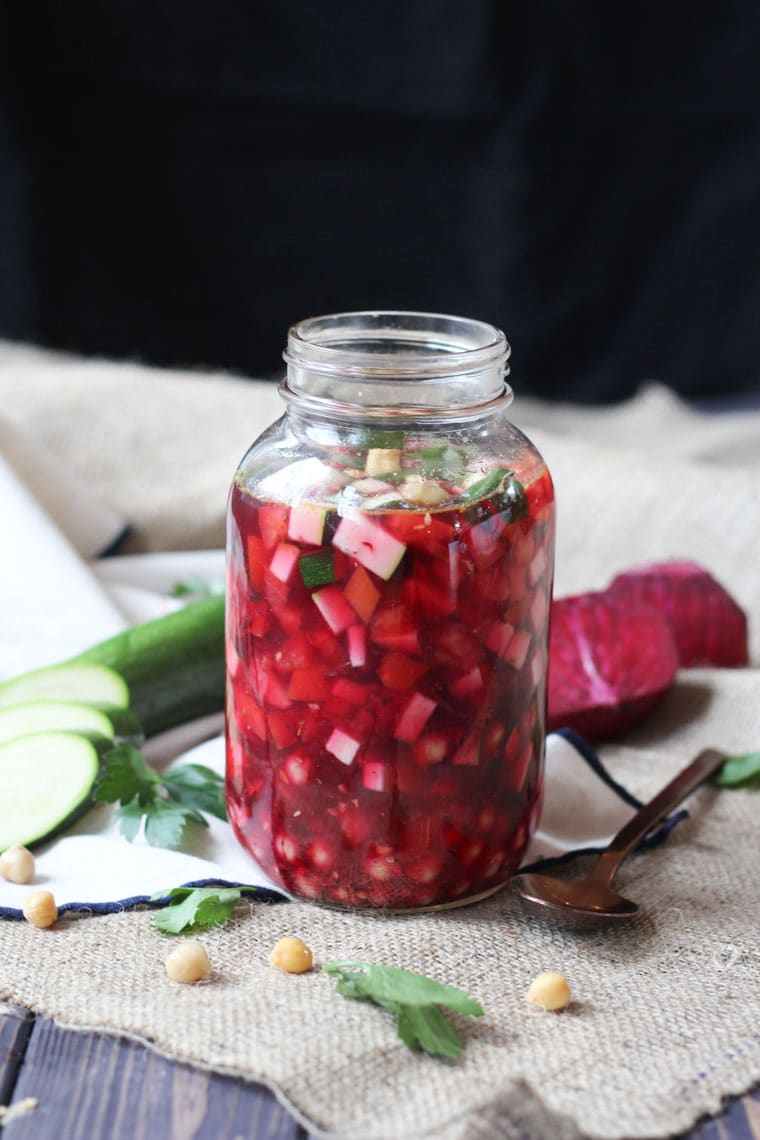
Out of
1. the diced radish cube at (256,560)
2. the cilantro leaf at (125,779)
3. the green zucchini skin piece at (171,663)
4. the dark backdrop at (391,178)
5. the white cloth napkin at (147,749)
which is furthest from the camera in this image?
the dark backdrop at (391,178)

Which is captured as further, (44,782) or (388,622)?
(44,782)

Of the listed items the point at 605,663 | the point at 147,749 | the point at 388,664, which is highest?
the point at 388,664

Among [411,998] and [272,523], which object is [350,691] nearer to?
[272,523]

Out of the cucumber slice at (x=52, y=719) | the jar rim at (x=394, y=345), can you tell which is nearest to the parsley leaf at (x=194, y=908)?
the cucumber slice at (x=52, y=719)

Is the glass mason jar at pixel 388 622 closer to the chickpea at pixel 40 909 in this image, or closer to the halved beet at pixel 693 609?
the chickpea at pixel 40 909

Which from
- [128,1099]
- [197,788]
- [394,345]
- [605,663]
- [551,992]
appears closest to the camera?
[128,1099]

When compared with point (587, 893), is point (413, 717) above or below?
above

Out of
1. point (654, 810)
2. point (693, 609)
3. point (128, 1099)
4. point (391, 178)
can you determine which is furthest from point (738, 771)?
point (391, 178)

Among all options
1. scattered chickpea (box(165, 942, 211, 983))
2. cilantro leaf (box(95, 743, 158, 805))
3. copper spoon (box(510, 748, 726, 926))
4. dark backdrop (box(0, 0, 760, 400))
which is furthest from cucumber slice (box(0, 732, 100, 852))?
dark backdrop (box(0, 0, 760, 400))
